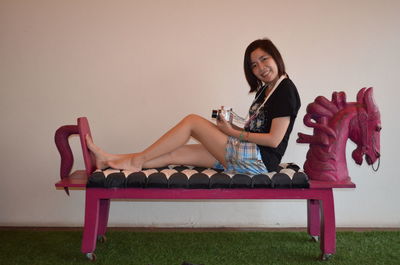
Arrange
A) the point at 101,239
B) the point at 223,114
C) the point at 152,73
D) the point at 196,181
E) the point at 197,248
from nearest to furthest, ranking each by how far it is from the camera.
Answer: the point at 196,181 → the point at 223,114 → the point at 197,248 → the point at 101,239 → the point at 152,73

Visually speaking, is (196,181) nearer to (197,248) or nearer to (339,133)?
(197,248)

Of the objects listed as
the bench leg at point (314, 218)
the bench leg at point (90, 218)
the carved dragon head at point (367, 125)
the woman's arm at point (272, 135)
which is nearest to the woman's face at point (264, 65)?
the woman's arm at point (272, 135)

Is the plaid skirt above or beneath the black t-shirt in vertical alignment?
beneath

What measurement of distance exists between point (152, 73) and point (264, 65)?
98 cm

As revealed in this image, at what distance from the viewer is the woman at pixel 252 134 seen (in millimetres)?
2227

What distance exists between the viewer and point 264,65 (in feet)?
7.65

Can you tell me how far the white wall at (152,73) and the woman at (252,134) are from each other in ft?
1.85

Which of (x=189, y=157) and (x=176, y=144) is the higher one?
(x=176, y=144)

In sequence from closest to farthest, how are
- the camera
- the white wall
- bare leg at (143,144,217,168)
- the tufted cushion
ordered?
the tufted cushion → the camera → bare leg at (143,144,217,168) → the white wall

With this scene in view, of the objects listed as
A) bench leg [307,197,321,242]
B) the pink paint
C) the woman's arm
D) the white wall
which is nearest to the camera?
the woman's arm

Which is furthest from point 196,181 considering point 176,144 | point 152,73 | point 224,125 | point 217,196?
point 152,73

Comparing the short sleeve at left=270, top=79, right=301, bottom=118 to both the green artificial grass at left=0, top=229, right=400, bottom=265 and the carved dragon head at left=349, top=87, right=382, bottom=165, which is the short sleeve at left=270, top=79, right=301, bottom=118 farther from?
the green artificial grass at left=0, top=229, right=400, bottom=265

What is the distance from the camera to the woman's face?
2324 millimetres

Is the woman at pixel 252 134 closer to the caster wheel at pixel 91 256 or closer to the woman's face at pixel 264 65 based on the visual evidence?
the woman's face at pixel 264 65
